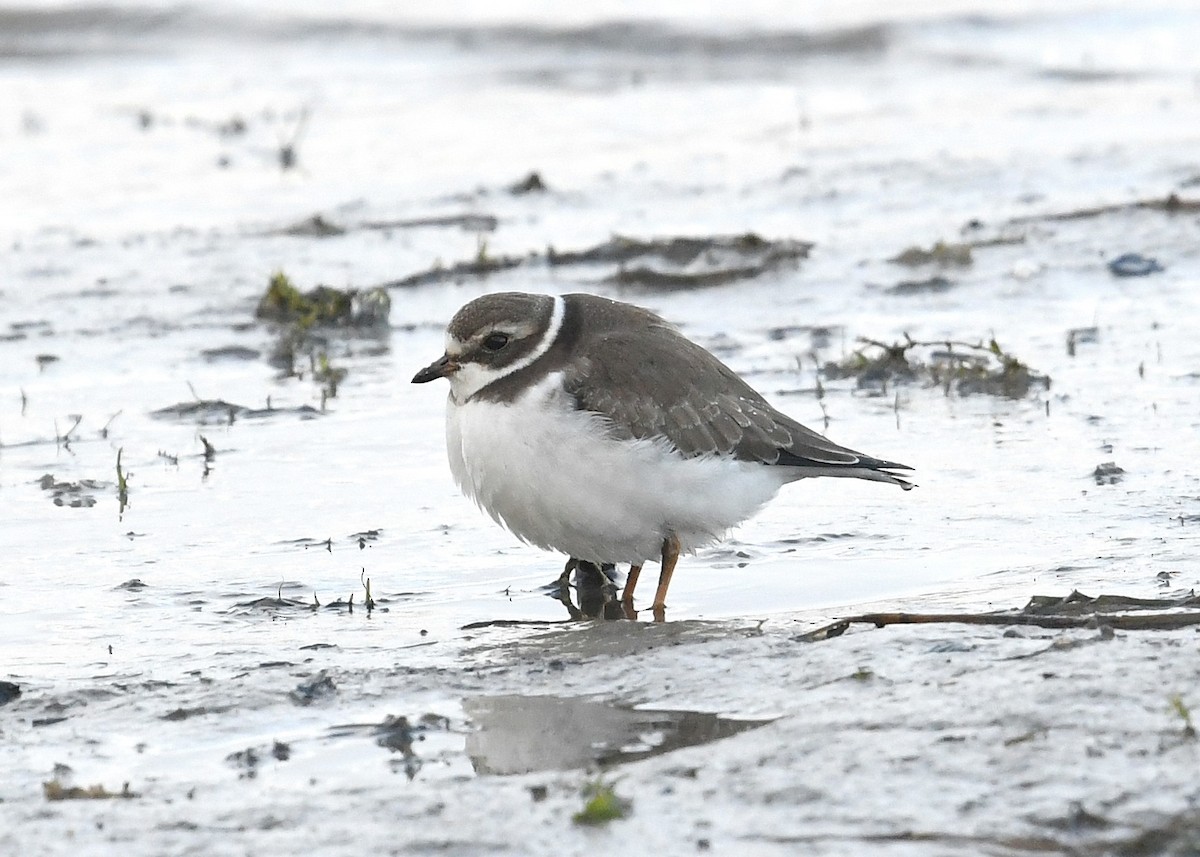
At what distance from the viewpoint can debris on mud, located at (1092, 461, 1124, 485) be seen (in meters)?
6.96

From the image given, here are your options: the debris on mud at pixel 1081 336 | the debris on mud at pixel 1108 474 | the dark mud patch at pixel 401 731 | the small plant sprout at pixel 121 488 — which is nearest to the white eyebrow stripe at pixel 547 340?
the dark mud patch at pixel 401 731

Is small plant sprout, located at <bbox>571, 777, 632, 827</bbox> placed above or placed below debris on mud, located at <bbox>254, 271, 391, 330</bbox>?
below

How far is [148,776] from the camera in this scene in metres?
4.45

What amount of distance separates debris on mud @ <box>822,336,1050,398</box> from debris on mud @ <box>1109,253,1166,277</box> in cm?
183

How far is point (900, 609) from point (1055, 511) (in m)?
1.28

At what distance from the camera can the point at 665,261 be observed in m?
11.3

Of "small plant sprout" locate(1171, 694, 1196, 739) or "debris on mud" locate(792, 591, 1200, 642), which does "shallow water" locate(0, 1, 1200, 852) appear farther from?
"small plant sprout" locate(1171, 694, 1196, 739)

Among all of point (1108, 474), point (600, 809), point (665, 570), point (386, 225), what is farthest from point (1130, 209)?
point (600, 809)

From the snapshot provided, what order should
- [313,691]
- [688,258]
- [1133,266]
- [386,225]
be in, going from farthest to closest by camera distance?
[386,225]
[688,258]
[1133,266]
[313,691]

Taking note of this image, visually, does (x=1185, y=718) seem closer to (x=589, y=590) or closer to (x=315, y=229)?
(x=589, y=590)

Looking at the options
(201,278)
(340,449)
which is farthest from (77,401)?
(201,278)

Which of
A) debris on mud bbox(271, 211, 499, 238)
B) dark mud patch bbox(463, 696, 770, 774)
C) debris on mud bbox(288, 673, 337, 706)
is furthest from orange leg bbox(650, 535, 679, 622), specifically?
debris on mud bbox(271, 211, 499, 238)

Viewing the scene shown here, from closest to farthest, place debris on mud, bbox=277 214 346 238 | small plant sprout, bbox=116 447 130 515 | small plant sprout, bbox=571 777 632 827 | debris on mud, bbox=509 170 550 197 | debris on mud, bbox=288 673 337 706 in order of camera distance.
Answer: small plant sprout, bbox=571 777 632 827 < debris on mud, bbox=288 673 337 706 < small plant sprout, bbox=116 447 130 515 < debris on mud, bbox=277 214 346 238 < debris on mud, bbox=509 170 550 197

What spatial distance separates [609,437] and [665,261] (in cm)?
556
